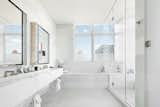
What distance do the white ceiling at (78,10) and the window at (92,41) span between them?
0.41 metres

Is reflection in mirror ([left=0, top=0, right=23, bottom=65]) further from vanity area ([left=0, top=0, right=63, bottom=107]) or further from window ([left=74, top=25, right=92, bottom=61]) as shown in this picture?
window ([left=74, top=25, right=92, bottom=61])

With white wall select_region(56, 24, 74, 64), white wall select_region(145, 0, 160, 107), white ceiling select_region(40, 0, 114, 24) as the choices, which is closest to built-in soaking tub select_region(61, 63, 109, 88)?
white wall select_region(56, 24, 74, 64)

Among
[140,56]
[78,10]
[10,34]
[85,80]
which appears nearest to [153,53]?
[140,56]

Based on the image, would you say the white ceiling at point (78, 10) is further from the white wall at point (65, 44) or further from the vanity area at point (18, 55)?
the vanity area at point (18, 55)

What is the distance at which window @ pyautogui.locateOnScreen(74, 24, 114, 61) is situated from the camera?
255 inches

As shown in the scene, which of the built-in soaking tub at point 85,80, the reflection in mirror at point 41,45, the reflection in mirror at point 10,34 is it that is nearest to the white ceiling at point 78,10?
the reflection in mirror at point 41,45

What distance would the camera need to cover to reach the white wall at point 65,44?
20.9 ft

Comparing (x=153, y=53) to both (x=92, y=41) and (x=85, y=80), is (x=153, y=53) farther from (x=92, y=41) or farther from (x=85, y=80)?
(x=92, y=41)

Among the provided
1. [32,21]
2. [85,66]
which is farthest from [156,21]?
[85,66]

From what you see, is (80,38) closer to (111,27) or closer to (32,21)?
(111,27)

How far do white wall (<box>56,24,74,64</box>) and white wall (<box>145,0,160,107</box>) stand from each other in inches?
179

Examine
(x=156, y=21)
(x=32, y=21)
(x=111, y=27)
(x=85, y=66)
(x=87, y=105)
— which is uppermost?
(x=111, y=27)

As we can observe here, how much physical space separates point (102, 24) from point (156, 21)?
4.75 meters

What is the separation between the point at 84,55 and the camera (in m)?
6.48
